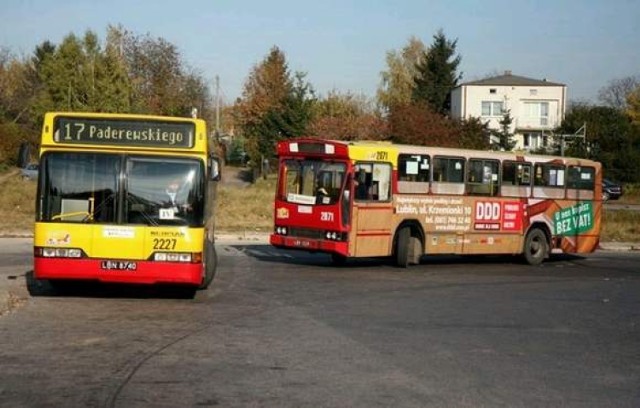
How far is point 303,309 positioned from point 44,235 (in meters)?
3.88

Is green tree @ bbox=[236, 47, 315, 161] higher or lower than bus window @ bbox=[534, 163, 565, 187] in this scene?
higher

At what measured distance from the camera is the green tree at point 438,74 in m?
82.5

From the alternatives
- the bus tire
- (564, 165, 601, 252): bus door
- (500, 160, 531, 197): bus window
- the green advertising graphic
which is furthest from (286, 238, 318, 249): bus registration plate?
(564, 165, 601, 252): bus door

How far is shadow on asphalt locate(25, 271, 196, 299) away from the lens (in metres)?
13.7

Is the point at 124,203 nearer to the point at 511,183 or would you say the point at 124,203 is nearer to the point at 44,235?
the point at 44,235

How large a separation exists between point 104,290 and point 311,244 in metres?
5.72

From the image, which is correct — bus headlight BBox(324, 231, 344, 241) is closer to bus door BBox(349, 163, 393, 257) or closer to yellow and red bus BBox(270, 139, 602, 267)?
yellow and red bus BBox(270, 139, 602, 267)

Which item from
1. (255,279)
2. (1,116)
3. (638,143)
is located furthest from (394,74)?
(255,279)

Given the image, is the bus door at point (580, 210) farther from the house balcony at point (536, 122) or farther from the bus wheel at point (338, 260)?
the house balcony at point (536, 122)

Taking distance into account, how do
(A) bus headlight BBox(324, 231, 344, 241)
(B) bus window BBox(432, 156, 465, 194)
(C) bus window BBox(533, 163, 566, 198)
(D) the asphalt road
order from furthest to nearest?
(C) bus window BBox(533, 163, 566, 198) < (B) bus window BBox(432, 156, 465, 194) < (A) bus headlight BBox(324, 231, 344, 241) < (D) the asphalt road

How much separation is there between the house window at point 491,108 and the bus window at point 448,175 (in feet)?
236

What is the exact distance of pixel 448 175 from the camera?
67.4 feet

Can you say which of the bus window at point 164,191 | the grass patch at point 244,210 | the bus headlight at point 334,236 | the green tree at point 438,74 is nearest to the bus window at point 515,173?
the bus headlight at point 334,236

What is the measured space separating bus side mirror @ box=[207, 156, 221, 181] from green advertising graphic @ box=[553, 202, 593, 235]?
11793 millimetres
